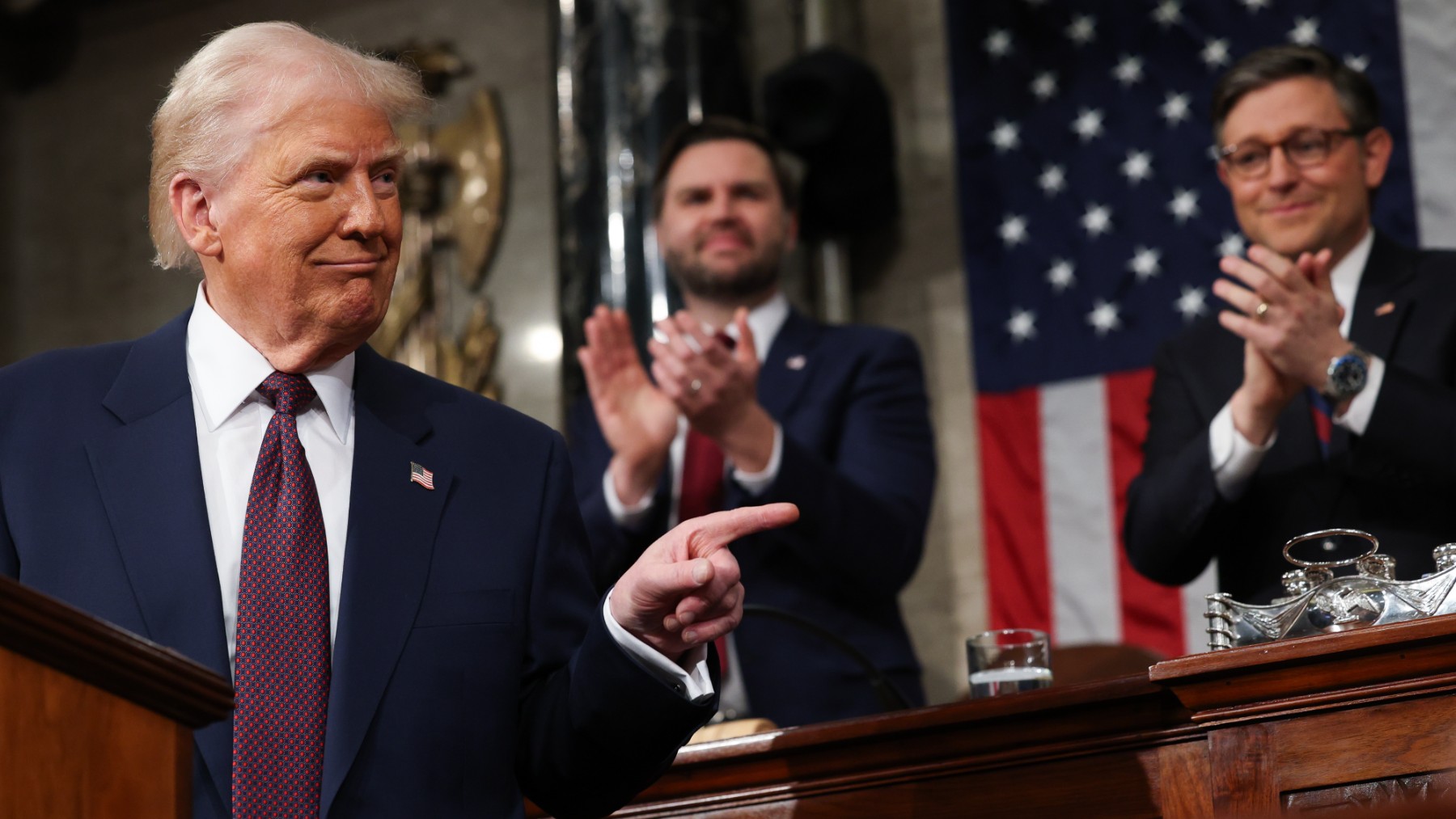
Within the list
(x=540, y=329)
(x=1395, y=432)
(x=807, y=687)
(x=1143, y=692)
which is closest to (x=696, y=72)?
(x=540, y=329)

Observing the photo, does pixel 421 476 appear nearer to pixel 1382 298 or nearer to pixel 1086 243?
pixel 1382 298

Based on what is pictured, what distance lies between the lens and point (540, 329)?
665 centimetres

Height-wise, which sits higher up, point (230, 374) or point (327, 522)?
point (230, 374)

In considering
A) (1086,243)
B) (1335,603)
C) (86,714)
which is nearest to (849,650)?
(1335,603)

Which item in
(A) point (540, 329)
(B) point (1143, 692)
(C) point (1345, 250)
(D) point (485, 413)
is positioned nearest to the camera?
(B) point (1143, 692)

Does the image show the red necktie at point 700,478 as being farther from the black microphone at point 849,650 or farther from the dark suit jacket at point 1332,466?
the dark suit jacket at point 1332,466

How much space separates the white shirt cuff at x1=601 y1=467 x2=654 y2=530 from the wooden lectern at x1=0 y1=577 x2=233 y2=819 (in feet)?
7.37

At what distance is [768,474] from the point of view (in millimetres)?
3646

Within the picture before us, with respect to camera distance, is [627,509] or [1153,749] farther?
[627,509]

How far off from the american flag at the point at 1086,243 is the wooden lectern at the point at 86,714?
418 centimetres

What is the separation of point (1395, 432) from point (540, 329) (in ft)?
13.4

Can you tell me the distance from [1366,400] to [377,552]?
1785 mm

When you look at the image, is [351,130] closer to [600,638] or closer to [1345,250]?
[600,638]

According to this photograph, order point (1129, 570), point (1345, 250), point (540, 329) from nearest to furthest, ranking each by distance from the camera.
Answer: point (1345, 250), point (1129, 570), point (540, 329)
